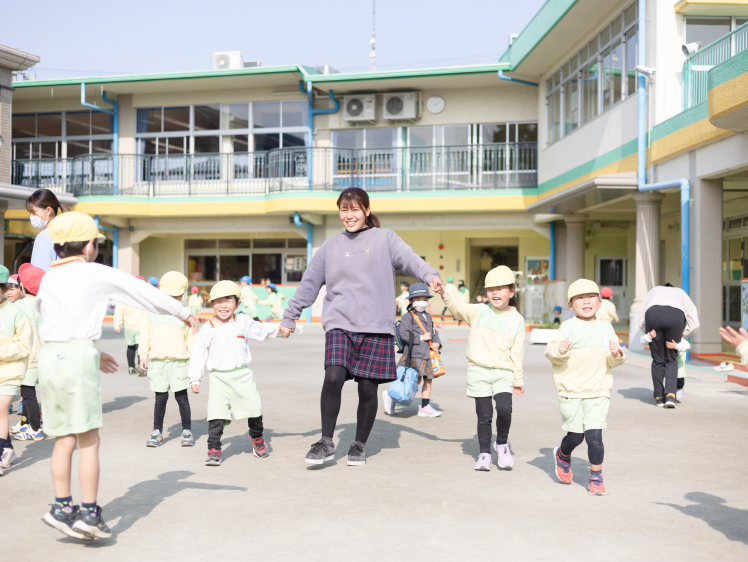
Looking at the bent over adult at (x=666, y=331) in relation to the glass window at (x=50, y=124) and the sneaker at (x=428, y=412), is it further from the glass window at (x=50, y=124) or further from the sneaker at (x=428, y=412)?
the glass window at (x=50, y=124)

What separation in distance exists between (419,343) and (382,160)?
650 inches

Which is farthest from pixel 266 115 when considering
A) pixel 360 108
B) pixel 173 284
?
pixel 173 284

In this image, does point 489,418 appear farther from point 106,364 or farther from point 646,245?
point 646,245

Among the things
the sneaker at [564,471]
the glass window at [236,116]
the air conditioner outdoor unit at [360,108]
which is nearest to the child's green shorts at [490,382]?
the sneaker at [564,471]

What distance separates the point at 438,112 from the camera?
2431 centimetres

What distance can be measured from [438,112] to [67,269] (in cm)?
2165

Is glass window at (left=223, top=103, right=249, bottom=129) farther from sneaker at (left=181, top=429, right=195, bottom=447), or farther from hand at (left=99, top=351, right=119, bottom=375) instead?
hand at (left=99, top=351, right=119, bottom=375)

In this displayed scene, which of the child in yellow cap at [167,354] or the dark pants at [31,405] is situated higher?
the child in yellow cap at [167,354]

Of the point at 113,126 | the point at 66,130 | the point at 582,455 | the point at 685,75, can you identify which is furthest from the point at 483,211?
the point at 582,455

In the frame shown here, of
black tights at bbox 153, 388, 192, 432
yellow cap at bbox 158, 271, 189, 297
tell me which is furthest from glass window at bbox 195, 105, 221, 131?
black tights at bbox 153, 388, 192, 432

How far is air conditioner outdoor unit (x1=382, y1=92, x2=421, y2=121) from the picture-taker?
23.9 meters

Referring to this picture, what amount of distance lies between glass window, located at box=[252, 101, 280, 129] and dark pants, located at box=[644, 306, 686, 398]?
731 inches

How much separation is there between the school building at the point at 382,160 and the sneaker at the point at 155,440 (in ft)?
40.8

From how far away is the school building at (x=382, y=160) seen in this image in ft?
60.5
